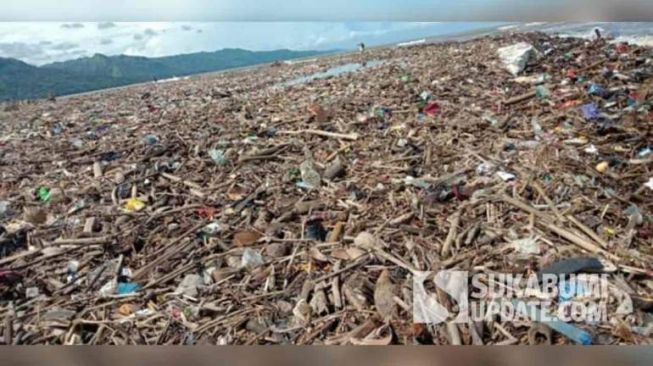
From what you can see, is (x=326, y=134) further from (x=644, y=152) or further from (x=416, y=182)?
(x=644, y=152)

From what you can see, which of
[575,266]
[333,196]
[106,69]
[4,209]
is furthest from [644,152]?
[4,209]

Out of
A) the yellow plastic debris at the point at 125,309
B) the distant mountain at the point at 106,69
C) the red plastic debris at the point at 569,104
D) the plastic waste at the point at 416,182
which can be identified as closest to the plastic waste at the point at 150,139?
the distant mountain at the point at 106,69

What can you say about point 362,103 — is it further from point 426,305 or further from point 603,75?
point 603,75

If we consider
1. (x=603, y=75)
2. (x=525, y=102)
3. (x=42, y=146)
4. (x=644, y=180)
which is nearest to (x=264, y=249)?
(x=42, y=146)

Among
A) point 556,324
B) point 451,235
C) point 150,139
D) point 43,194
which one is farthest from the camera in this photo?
point 150,139

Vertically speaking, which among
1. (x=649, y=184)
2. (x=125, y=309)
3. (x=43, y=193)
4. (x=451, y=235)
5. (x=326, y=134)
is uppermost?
(x=326, y=134)

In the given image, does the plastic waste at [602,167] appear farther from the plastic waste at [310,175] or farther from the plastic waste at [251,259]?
the plastic waste at [251,259]

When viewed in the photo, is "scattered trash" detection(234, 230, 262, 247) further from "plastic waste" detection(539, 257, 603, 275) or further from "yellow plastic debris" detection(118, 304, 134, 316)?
"plastic waste" detection(539, 257, 603, 275)
